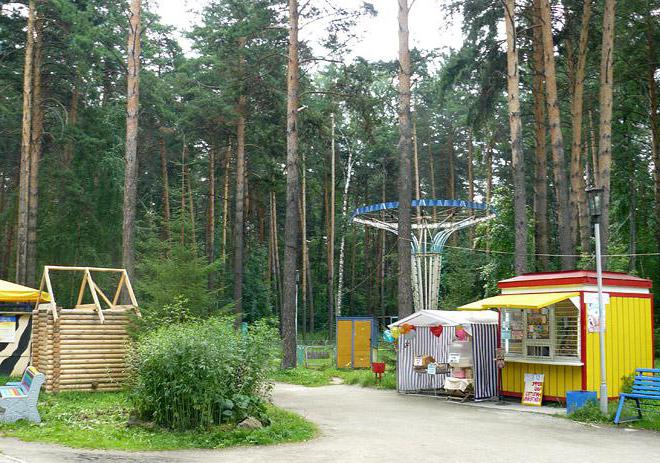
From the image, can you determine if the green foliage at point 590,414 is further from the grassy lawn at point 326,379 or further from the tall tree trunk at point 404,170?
the tall tree trunk at point 404,170

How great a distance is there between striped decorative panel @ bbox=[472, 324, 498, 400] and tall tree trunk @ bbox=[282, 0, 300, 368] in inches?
283

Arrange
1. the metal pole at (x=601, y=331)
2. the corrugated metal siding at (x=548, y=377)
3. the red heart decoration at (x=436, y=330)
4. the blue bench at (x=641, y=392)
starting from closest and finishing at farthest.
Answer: the blue bench at (x=641, y=392) → the metal pole at (x=601, y=331) → the corrugated metal siding at (x=548, y=377) → the red heart decoration at (x=436, y=330)

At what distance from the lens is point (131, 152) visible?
1869 cm

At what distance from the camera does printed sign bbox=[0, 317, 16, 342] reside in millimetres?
16984

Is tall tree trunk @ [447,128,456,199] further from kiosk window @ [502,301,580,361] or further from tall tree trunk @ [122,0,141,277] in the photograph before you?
kiosk window @ [502,301,580,361]

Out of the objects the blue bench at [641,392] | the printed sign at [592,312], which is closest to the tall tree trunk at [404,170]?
the printed sign at [592,312]

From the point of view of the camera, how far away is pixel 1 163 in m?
34.8

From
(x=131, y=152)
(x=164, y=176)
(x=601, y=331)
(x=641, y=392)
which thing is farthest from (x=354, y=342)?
(x=164, y=176)

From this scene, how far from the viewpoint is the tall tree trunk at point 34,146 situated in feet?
78.1

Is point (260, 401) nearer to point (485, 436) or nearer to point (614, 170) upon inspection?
point (485, 436)

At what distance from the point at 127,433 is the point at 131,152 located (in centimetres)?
1039

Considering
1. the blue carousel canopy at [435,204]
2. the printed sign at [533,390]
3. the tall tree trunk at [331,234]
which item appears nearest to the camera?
the printed sign at [533,390]

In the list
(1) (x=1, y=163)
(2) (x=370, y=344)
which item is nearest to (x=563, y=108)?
(2) (x=370, y=344)

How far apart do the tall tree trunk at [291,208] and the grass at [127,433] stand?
9655mm
